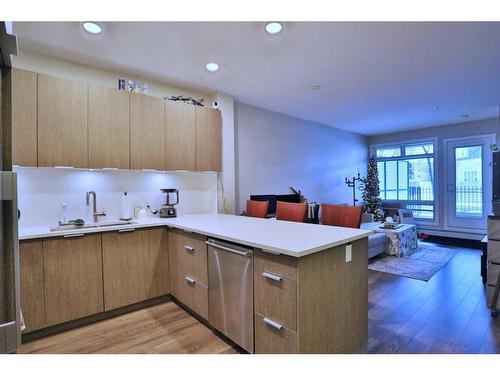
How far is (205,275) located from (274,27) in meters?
2.21

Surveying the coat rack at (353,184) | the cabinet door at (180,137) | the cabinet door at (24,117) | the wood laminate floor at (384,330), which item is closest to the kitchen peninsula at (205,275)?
the wood laminate floor at (384,330)

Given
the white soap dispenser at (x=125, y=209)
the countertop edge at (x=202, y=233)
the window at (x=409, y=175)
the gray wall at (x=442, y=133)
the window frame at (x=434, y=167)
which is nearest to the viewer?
the countertop edge at (x=202, y=233)

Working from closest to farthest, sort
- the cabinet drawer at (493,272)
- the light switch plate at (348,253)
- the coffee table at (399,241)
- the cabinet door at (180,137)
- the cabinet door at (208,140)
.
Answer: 1. the light switch plate at (348,253)
2. the cabinet drawer at (493,272)
3. the cabinet door at (180,137)
4. the cabinet door at (208,140)
5. the coffee table at (399,241)

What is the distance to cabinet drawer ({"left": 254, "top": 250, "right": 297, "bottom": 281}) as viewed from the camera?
1.45 m

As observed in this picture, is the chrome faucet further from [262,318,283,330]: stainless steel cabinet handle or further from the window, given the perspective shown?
the window

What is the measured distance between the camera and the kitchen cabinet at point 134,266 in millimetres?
2434

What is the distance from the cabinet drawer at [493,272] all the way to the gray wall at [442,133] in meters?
4.14

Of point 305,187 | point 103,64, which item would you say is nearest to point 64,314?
point 103,64

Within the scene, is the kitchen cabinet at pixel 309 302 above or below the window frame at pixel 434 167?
below

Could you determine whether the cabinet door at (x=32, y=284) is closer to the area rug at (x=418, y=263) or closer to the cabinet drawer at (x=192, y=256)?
the cabinet drawer at (x=192, y=256)

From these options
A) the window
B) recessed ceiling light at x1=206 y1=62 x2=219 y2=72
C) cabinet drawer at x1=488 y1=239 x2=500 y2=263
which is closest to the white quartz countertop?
cabinet drawer at x1=488 y1=239 x2=500 y2=263

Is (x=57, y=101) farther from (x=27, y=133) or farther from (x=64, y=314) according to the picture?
(x=64, y=314)

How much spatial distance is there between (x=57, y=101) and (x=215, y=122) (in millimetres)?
1721

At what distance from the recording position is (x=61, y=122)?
241 cm
